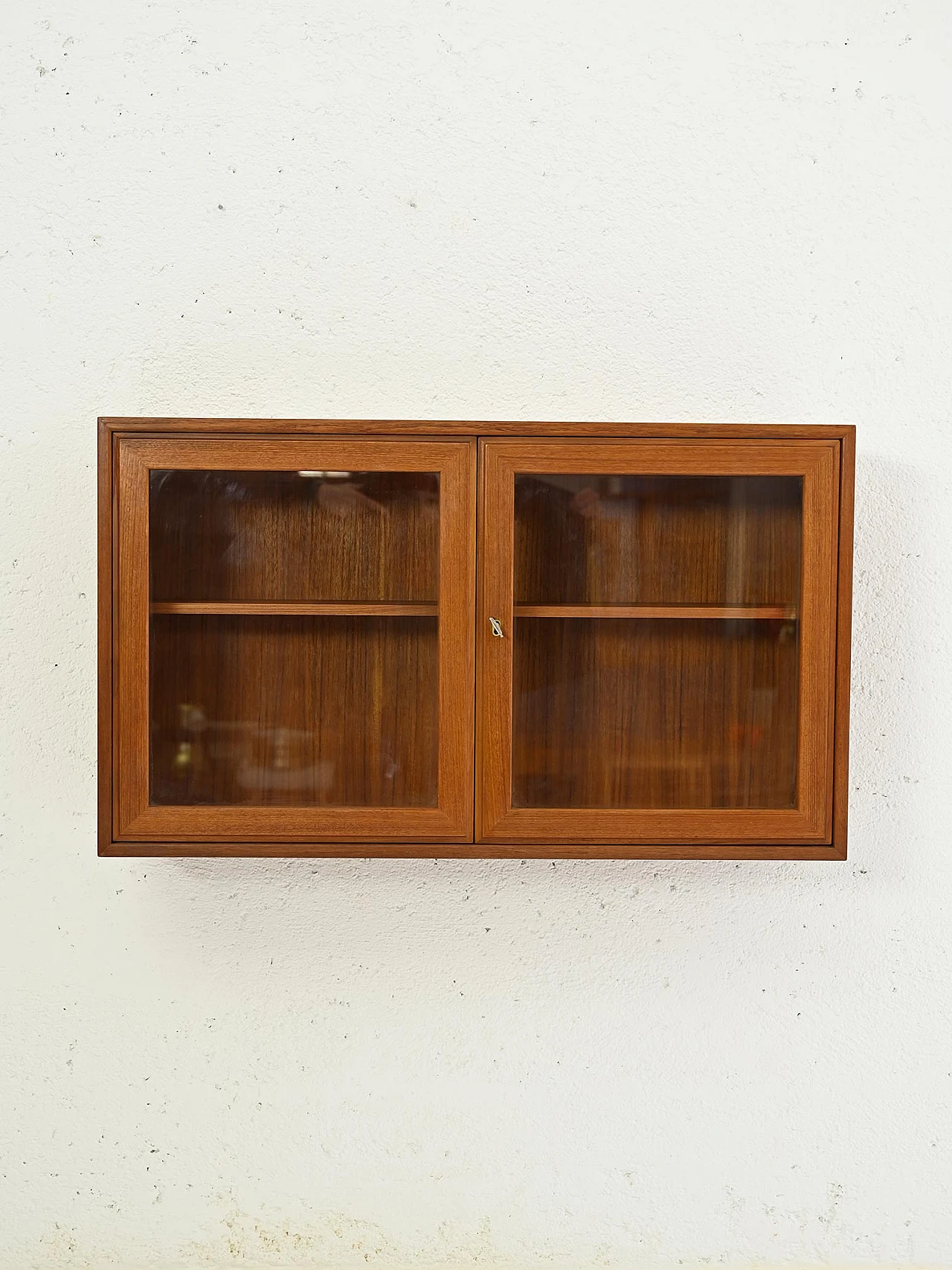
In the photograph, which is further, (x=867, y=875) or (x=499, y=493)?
(x=867, y=875)

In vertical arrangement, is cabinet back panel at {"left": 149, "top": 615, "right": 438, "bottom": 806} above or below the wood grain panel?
below

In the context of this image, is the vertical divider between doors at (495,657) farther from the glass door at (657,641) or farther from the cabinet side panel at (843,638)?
the cabinet side panel at (843,638)

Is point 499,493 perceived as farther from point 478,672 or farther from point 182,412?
point 182,412

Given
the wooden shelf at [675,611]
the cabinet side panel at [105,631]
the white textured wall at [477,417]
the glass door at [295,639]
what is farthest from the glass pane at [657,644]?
the cabinet side panel at [105,631]

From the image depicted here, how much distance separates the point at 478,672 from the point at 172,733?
42cm

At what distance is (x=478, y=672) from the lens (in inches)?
50.3

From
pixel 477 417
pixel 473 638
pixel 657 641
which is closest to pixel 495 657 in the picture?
pixel 473 638

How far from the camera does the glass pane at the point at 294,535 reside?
128 cm

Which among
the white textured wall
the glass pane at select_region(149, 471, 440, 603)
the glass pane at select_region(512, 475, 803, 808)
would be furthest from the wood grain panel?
the white textured wall

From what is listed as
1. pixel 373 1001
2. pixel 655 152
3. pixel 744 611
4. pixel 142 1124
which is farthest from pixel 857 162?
pixel 142 1124

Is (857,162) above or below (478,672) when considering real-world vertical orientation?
above

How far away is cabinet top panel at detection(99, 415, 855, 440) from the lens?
1252 mm

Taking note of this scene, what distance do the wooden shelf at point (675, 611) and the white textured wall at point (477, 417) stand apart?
297 mm

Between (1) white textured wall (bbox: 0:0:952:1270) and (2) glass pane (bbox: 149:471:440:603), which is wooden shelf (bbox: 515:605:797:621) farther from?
(1) white textured wall (bbox: 0:0:952:1270)
